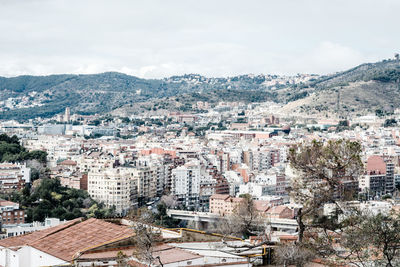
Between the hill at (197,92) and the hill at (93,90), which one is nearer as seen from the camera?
the hill at (197,92)

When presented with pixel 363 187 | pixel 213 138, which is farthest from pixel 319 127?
pixel 363 187

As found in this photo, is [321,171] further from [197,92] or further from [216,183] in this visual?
[197,92]

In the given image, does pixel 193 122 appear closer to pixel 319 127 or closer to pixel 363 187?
pixel 319 127

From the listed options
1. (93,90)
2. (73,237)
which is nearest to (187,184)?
(73,237)

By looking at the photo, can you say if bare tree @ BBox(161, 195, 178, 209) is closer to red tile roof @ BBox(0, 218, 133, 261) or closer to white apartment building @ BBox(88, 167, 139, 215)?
white apartment building @ BBox(88, 167, 139, 215)

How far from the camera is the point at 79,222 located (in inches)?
603

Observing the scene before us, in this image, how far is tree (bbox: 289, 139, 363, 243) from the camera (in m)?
10.4

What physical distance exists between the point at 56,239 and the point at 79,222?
3.89 ft

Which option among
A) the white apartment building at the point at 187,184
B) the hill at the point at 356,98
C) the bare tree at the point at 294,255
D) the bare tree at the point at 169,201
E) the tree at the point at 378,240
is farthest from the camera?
the hill at the point at 356,98

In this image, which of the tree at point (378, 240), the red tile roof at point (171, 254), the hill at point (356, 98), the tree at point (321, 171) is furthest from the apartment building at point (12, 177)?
the hill at point (356, 98)

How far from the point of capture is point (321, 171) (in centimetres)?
1044

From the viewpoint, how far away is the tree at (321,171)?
1043 centimetres

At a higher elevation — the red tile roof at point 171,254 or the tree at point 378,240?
the tree at point 378,240

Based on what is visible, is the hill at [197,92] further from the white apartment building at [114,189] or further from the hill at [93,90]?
the white apartment building at [114,189]
